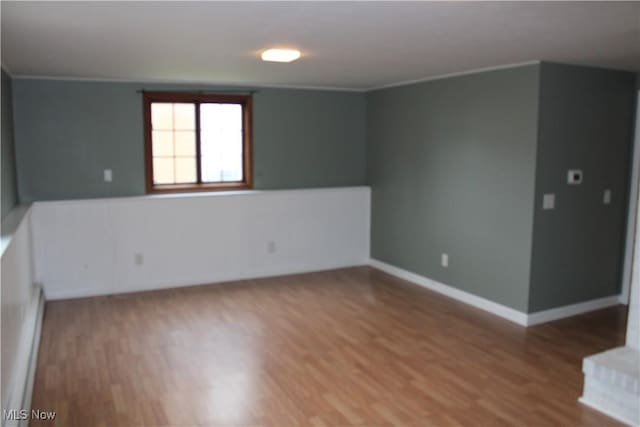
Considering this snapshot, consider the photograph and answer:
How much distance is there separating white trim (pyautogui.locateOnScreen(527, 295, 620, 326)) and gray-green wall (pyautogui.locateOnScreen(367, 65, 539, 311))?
16cm

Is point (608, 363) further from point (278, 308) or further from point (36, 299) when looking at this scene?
point (36, 299)

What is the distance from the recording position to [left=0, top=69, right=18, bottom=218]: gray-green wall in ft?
13.0

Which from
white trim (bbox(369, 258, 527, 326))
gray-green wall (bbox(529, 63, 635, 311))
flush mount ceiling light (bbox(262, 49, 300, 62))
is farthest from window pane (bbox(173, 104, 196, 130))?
gray-green wall (bbox(529, 63, 635, 311))

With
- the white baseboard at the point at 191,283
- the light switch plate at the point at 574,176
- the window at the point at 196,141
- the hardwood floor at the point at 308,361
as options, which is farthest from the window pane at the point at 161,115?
the light switch plate at the point at 574,176

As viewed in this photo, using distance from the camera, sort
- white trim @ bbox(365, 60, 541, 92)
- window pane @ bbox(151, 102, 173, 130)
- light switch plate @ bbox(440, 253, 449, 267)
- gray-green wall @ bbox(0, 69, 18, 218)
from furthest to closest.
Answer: window pane @ bbox(151, 102, 173, 130) → light switch plate @ bbox(440, 253, 449, 267) → white trim @ bbox(365, 60, 541, 92) → gray-green wall @ bbox(0, 69, 18, 218)

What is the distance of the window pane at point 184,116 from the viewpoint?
18.9ft

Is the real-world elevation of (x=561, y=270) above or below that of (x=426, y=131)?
below

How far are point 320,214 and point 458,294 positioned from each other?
2005 millimetres

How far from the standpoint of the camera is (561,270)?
4.60m

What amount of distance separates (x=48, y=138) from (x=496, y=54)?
13.8ft

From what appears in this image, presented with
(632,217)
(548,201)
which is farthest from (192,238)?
(632,217)

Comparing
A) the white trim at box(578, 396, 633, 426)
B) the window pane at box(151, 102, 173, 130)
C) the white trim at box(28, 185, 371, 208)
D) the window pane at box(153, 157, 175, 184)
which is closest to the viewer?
the white trim at box(578, 396, 633, 426)

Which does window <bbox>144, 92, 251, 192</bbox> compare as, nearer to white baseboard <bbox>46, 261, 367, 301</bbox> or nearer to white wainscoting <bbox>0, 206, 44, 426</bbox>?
white baseboard <bbox>46, 261, 367, 301</bbox>

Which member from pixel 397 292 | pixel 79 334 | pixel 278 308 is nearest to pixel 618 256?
pixel 397 292
